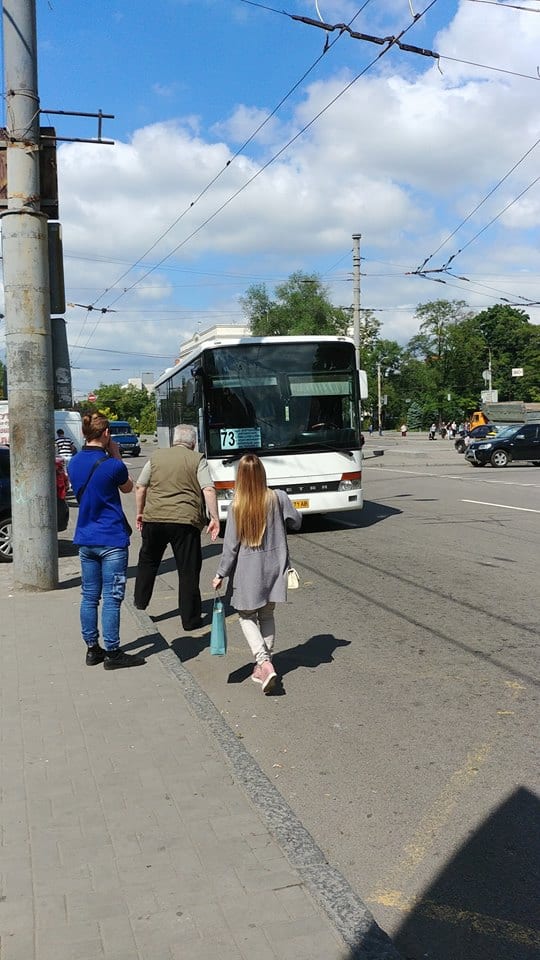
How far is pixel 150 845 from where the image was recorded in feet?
11.4

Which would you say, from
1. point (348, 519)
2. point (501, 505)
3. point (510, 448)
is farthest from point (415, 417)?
point (348, 519)

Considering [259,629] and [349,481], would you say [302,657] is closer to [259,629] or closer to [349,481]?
[259,629]

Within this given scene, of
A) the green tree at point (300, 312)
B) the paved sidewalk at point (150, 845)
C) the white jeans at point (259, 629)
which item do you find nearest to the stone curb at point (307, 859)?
the paved sidewalk at point (150, 845)

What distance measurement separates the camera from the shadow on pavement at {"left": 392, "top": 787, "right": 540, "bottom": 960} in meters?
2.96

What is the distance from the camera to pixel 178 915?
2961mm

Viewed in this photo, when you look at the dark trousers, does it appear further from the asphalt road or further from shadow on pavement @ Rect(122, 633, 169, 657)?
shadow on pavement @ Rect(122, 633, 169, 657)

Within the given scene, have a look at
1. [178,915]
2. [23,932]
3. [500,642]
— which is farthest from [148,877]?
[500,642]

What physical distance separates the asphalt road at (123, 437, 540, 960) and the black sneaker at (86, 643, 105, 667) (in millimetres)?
706

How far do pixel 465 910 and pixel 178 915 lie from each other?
1.07 m

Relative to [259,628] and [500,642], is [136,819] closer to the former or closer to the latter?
[259,628]

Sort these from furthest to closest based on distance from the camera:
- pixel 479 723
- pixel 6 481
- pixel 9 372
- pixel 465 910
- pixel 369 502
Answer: pixel 369 502, pixel 6 481, pixel 9 372, pixel 479 723, pixel 465 910

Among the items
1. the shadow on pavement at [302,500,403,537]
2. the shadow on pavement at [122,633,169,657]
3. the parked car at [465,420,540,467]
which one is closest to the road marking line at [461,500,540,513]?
the shadow on pavement at [302,500,403,537]

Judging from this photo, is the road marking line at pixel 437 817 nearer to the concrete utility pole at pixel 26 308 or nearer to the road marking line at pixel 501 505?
the concrete utility pole at pixel 26 308

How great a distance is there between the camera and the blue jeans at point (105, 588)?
6078mm
